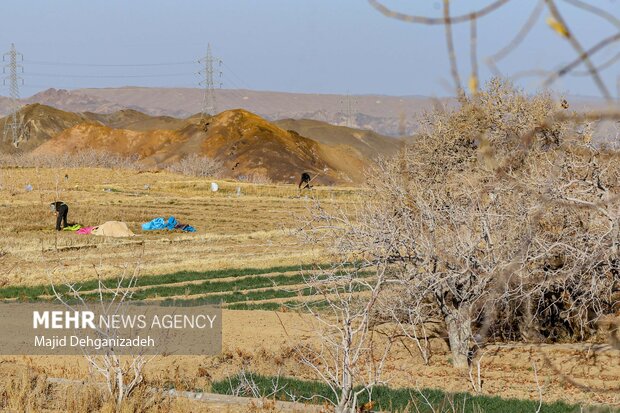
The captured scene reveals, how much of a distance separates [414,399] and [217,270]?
18443mm

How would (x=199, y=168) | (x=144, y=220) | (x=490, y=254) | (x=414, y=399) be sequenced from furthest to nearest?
(x=199, y=168) < (x=144, y=220) < (x=490, y=254) < (x=414, y=399)

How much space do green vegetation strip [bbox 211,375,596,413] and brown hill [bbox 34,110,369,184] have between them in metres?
77.1

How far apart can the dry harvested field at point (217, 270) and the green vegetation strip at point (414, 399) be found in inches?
27.5

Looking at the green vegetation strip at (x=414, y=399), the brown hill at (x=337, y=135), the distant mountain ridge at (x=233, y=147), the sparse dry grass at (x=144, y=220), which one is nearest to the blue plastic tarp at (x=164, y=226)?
the sparse dry grass at (x=144, y=220)

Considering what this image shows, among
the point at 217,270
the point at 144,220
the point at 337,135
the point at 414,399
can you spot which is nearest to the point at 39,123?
the point at 337,135

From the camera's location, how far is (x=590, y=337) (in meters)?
17.1

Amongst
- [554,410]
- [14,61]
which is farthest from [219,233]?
[14,61]

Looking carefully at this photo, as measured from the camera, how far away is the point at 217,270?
97.9 ft

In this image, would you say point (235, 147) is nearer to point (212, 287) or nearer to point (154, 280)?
point (154, 280)

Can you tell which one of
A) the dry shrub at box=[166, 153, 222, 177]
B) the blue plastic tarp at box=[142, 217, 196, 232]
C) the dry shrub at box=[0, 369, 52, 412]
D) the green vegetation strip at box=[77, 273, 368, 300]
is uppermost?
the dry shrub at box=[0, 369, 52, 412]

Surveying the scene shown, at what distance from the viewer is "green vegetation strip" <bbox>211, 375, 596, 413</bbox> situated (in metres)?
11.8

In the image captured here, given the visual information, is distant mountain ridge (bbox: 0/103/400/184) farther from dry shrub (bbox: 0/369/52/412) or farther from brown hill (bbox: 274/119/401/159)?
dry shrub (bbox: 0/369/52/412)

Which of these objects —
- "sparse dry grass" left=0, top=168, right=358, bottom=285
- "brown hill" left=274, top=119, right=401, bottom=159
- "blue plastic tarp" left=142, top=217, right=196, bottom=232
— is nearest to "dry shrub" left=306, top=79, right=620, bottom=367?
"sparse dry grass" left=0, top=168, right=358, bottom=285

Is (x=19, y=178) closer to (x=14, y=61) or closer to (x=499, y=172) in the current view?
(x=14, y=61)
